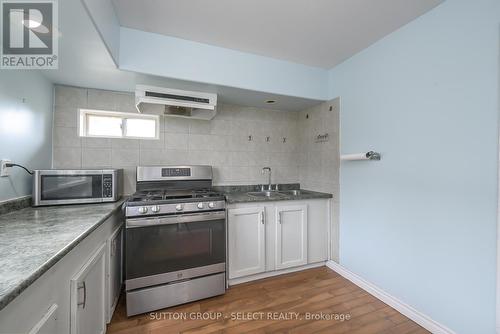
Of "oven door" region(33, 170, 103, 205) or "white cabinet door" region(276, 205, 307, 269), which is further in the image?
"white cabinet door" region(276, 205, 307, 269)

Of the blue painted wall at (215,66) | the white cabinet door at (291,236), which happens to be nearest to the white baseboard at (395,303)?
the white cabinet door at (291,236)

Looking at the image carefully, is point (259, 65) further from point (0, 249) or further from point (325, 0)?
point (0, 249)

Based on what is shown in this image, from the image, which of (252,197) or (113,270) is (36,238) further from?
(252,197)

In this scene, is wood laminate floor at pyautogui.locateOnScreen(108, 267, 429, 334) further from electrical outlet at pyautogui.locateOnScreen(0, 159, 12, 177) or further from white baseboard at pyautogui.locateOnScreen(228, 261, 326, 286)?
electrical outlet at pyautogui.locateOnScreen(0, 159, 12, 177)

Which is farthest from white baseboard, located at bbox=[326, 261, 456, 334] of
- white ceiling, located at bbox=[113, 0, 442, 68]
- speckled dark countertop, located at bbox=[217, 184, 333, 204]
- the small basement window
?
the small basement window

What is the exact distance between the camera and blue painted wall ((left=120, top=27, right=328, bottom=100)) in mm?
1815

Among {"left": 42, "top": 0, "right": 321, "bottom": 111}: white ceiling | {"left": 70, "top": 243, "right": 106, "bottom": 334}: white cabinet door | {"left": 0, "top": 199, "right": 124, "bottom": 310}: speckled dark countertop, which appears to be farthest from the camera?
{"left": 42, "top": 0, "right": 321, "bottom": 111}: white ceiling

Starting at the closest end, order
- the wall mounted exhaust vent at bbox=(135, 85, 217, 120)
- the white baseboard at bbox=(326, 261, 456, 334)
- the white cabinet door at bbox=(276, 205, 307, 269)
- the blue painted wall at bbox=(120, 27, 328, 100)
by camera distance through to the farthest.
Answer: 1. the white baseboard at bbox=(326, 261, 456, 334)
2. the blue painted wall at bbox=(120, 27, 328, 100)
3. the wall mounted exhaust vent at bbox=(135, 85, 217, 120)
4. the white cabinet door at bbox=(276, 205, 307, 269)

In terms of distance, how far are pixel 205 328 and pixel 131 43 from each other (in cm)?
239

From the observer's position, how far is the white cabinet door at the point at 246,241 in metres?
2.13

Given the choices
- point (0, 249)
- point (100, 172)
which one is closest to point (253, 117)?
point (100, 172)

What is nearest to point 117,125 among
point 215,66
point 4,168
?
point 4,168

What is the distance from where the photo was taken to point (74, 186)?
1766 millimetres

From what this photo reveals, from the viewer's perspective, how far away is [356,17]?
1.68 metres
